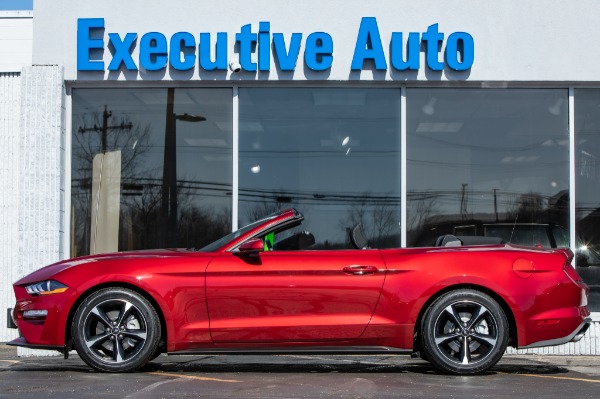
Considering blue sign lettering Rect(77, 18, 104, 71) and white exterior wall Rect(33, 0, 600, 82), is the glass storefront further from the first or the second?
blue sign lettering Rect(77, 18, 104, 71)

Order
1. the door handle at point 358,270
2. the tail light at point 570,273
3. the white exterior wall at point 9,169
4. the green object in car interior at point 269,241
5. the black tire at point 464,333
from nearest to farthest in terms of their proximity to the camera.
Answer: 1. the black tire at point 464,333
2. the door handle at point 358,270
3. the tail light at point 570,273
4. the green object in car interior at point 269,241
5. the white exterior wall at point 9,169

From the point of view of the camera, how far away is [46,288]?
7.61 m

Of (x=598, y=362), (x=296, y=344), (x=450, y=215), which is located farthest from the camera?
(x=450, y=215)

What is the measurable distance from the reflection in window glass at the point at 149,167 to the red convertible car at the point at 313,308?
140 inches

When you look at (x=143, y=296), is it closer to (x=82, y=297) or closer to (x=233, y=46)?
(x=82, y=297)

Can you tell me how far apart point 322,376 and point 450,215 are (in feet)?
13.3

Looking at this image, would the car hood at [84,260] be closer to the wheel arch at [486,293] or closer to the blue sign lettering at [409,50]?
the wheel arch at [486,293]

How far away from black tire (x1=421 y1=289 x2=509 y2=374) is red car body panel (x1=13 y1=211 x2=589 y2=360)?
11cm

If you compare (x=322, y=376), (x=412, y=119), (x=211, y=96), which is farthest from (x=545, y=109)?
(x=322, y=376)

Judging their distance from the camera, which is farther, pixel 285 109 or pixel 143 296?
pixel 285 109

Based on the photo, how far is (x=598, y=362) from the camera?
379 inches

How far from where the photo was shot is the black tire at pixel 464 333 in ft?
24.2

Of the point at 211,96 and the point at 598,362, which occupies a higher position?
the point at 211,96

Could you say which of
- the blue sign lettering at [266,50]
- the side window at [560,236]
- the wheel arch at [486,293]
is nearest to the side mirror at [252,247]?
the wheel arch at [486,293]
